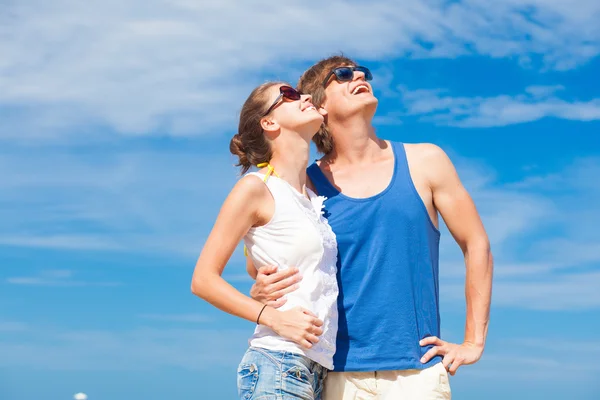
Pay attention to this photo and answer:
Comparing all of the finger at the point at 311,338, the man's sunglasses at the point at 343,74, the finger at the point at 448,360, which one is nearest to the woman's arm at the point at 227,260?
the finger at the point at 311,338

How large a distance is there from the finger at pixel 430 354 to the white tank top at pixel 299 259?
84cm

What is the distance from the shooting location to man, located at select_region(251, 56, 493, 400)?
224 inches

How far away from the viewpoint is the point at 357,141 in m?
6.49

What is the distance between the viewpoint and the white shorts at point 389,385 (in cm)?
564

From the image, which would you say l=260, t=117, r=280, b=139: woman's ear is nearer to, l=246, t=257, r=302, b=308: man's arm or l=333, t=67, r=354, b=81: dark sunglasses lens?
l=246, t=257, r=302, b=308: man's arm

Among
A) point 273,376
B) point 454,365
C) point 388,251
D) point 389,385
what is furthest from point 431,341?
point 273,376

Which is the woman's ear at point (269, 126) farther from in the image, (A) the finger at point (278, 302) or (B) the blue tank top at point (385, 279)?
(A) the finger at point (278, 302)

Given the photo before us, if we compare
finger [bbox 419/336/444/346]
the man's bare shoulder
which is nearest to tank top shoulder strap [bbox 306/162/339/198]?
the man's bare shoulder

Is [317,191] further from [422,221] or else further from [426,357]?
[426,357]

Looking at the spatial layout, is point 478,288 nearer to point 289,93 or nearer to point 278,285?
point 278,285

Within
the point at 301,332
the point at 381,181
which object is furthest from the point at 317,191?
the point at 301,332

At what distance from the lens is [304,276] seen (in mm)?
5039

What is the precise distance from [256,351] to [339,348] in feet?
3.31

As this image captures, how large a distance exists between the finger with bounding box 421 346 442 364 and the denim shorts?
3.65 ft
